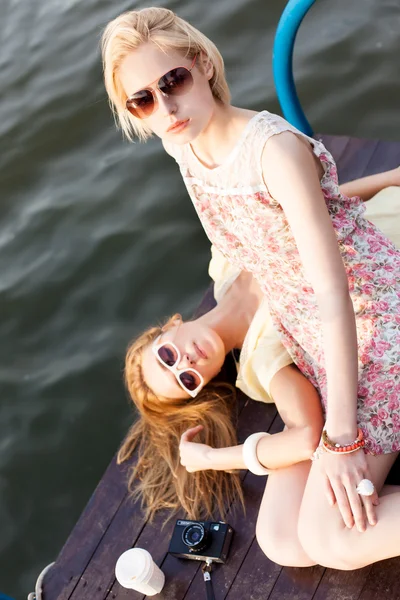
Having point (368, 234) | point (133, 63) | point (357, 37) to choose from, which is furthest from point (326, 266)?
point (357, 37)

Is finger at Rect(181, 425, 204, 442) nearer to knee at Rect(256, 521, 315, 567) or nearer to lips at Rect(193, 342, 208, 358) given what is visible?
lips at Rect(193, 342, 208, 358)

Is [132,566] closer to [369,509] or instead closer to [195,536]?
[195,536]

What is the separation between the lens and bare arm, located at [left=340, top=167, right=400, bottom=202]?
12.1 ft

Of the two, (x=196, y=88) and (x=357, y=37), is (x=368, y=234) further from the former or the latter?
(x=357, y=37)

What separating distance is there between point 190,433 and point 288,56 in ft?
6.34

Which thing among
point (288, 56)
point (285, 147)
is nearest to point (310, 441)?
point (285, 147)

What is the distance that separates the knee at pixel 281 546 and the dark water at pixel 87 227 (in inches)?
62.0

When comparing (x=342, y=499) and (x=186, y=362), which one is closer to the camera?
(x=342, y=499)

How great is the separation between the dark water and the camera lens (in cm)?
119

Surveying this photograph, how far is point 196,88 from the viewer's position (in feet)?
7.88

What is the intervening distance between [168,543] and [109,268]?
234 centimetres

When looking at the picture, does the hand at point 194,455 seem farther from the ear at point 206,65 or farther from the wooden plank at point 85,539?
the ear at point 206,65

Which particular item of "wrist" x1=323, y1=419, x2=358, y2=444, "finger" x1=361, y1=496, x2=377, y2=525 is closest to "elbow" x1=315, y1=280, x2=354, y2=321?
"wrist" x1=323, y1=419, x2=358, y2=444

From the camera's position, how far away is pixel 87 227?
17.9ft
